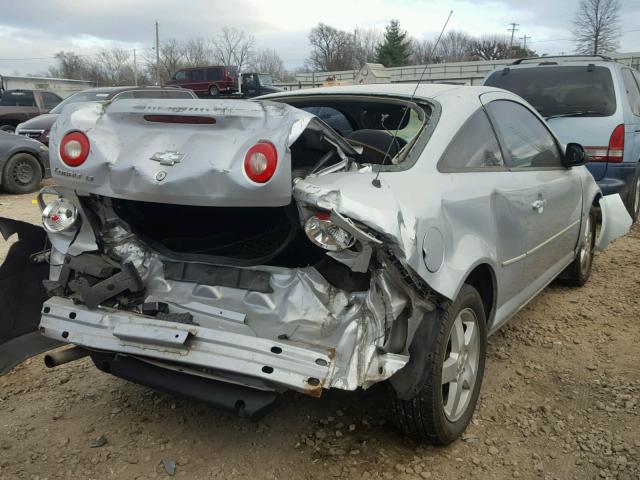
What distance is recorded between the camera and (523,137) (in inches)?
150

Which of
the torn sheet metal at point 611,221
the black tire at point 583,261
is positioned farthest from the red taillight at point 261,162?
the torn sheet metal at point 611,221

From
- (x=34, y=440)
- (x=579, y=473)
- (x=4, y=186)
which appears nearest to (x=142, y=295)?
(x=34, y=440)

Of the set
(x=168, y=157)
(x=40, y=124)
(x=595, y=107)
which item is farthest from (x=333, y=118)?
(x=40, y=124)

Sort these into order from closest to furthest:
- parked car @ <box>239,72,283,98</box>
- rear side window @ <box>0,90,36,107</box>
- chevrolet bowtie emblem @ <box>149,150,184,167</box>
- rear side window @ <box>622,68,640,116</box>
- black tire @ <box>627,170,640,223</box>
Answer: chevrolet bowtie emblem @ <box>149,150,184,167</box>, rear side window @ <box>622,68,640,116</box>, black tire @ <box>627,170,640,223</box>, rear side window @ <box>0,90,36,107</box>, parked car @ <box>239,72,283,98</box>

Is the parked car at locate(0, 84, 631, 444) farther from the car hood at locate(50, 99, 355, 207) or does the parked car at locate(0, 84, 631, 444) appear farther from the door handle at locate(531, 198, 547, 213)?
the door handle at locate(531, 198, 547, 213)

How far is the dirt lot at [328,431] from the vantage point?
2.58 m

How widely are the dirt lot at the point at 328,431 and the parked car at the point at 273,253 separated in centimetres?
24

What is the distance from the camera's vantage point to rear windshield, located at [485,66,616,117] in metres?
6.42

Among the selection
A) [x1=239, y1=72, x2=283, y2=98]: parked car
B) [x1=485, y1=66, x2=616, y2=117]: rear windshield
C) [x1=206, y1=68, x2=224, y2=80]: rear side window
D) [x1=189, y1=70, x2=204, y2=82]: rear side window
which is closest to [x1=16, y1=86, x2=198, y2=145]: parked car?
[x1=485, y1=66, x2=616, y2=117]: rear windshield

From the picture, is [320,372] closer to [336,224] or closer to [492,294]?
[336,224]

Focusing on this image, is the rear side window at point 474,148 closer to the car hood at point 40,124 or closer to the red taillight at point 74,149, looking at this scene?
the red taillight at point 74,149

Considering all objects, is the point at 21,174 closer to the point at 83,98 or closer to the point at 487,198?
the point at 83,98

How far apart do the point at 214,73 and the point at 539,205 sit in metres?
33.9

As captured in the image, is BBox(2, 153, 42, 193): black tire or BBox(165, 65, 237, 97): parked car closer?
BBox(2, 153, 42, 193): black tire
